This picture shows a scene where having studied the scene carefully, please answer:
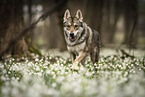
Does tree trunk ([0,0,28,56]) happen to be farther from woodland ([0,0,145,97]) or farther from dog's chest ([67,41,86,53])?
dog's chest ([67,41,86,53])

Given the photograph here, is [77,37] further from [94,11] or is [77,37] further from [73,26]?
[94,11]

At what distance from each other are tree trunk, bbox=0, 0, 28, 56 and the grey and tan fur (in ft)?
11.6

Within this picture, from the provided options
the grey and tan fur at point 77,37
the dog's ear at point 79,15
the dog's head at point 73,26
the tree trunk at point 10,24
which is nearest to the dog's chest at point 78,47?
the grey and tan fur at point 77,37

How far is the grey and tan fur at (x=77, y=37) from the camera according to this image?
5.68 metres

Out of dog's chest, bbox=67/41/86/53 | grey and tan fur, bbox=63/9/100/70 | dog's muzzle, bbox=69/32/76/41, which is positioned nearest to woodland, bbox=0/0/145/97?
grey and tan fur, bbox=63/9/100/70

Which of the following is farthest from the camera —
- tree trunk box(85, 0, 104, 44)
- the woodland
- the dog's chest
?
tree trunk box(85, 0, 104, 44)

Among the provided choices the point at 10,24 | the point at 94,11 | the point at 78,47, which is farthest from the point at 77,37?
the point at 94,11

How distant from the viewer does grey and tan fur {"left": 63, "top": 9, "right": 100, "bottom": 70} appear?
568 centimetres

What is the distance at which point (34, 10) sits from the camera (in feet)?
84.1

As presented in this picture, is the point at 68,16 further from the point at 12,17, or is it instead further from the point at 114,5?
the point at 114,5

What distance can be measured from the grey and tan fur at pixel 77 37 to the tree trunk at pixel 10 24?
139 inches

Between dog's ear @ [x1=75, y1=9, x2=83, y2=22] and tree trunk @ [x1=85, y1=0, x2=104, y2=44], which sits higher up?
tree trunk @ [x1=85, y1=0, x2=104, y2=44]

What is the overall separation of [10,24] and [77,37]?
13.8ft

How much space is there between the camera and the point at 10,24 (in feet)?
26.8
